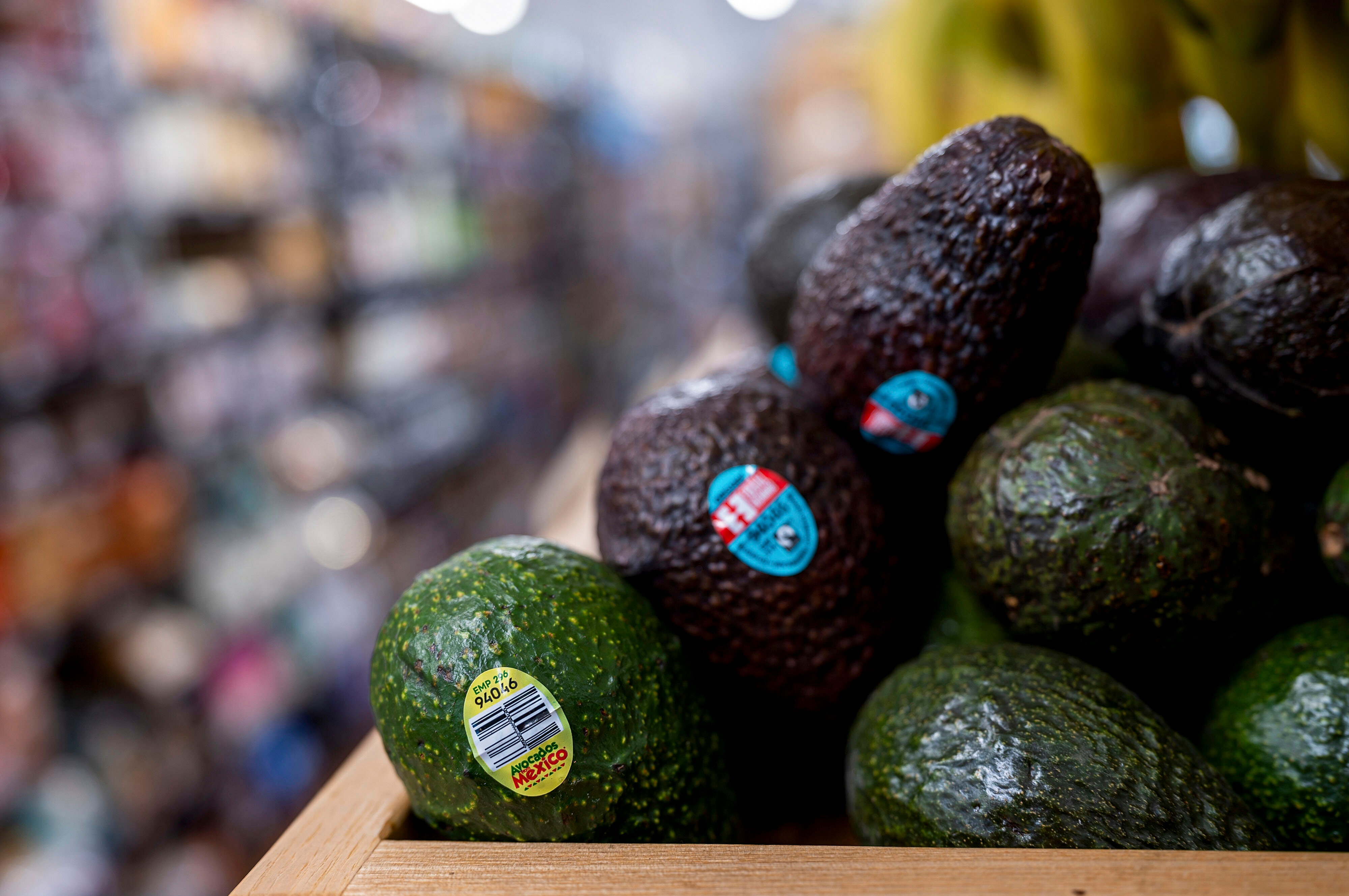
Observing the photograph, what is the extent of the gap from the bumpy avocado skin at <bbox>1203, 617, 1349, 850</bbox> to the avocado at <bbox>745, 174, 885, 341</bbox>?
637 mm

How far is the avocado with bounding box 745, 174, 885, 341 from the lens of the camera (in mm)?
1091

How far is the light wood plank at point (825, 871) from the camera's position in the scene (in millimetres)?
507

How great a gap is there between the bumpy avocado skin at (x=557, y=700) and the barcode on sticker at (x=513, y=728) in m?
0.01

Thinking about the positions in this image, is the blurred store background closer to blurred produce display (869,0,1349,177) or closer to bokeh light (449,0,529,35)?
blurred produce display (869,0,1349,177)

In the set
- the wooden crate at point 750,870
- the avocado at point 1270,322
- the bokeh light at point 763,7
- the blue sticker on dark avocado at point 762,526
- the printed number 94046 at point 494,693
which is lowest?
the wooden crate at point 750,870

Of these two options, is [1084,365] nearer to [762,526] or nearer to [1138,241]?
[1138,241]

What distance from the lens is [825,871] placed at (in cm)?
54

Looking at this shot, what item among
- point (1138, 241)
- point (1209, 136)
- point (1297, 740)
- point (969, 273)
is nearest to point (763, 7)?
point (1209, 136)

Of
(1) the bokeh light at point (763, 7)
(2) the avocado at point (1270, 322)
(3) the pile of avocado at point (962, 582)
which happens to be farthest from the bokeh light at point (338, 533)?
(1) the bokeh light at point (763, 7)

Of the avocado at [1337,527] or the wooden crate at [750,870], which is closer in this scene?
the wooden crate at [750,870]

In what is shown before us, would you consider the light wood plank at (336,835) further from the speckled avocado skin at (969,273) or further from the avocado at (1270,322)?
the avocado at (1270,322)

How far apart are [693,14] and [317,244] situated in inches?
351

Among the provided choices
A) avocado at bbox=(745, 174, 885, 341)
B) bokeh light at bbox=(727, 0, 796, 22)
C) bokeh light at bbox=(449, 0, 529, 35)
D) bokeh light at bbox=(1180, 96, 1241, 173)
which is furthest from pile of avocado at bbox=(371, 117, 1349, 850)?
bokeh light at bbox=(727, 0, 796, 22)

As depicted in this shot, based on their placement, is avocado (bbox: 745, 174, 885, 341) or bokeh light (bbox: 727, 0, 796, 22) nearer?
avocado (bbox: 745, 174, 885, 341)
